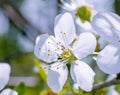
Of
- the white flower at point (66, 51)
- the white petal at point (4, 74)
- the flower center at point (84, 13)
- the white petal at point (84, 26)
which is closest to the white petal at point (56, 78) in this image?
the white flower at point (66, 51)

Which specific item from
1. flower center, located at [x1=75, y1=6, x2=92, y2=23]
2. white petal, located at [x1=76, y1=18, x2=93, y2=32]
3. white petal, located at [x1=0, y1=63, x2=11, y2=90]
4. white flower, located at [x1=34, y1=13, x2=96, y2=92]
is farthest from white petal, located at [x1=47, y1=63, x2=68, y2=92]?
flower center, located at [x1=75, y1=6, x2=92, y2=23]

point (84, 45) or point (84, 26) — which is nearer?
point (84, 45)

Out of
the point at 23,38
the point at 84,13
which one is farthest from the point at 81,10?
the point at 23,38

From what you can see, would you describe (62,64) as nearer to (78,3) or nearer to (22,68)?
(78,3)

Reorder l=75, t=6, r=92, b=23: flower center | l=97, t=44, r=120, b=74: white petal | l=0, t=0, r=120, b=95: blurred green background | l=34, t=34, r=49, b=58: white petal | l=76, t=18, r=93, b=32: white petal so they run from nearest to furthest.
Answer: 1. l=97, t=44, r=120, b=74: white petal
2. l=34, t=34, r=49, b=58: white petal
3. l=76, t=18, r=93, b=32: white petal
4. l=75, t=6, r=92, b=23: flower center
5. l=0, t=0, r=120, b=95: blurred green background

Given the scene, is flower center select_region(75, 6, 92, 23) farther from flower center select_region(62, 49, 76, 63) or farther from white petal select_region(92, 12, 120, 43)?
white petal select_region(92, 12, 120, 43)

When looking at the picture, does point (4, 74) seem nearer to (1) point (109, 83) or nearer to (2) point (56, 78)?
(2) point (56, 78)

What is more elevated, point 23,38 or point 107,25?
point 107,25
